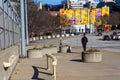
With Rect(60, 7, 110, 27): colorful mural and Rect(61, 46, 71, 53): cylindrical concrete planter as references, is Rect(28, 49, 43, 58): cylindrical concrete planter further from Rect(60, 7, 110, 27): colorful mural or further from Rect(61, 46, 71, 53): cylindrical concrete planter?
Rect(60, 7, 110, 27): colorful mural

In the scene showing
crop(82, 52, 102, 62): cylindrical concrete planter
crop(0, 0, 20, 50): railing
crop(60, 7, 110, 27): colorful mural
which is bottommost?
crop(82, 52, 102, 62): cylindrical concrete planter

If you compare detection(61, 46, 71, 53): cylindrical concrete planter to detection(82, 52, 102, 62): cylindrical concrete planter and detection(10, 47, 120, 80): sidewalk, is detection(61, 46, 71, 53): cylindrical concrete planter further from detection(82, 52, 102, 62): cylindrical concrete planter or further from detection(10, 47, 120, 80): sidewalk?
detection(10, 47, 120, 80): sidewalk

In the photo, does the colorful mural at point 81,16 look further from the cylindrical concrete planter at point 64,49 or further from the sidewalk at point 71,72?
the sidewalk at point 71,72

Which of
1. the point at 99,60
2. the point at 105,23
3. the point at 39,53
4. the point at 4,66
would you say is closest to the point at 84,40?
the point at 39,53

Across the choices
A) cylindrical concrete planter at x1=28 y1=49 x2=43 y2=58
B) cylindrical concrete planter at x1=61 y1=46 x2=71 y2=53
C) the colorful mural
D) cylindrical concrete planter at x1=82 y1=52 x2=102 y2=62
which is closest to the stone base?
cylindrical concrete planter at x1=28 y1=49 x2=43 y2=58

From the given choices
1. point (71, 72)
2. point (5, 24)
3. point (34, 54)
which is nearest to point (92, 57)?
point (71, 72)

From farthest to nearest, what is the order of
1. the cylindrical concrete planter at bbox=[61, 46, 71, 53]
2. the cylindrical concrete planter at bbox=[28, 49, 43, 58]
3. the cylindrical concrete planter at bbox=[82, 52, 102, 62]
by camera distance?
1. the cylindrical concrete planter at bbox=[61, 46, 71, 53]
2. the cylindrical concrete planter at bbox=[28, 49, 43, 58]
3. the cylindrical concrete planter at bbox=[82, 52, 102, 62]

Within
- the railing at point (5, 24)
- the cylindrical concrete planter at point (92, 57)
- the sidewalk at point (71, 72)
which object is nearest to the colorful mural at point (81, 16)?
the cylindrical concrete planter at point (92, 57)

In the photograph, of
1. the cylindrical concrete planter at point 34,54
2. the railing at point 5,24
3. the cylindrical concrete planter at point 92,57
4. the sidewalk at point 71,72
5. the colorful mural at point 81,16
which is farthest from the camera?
the colorful mural at point 81,16

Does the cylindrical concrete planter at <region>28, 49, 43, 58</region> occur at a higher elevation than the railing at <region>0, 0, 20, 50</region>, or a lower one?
lower

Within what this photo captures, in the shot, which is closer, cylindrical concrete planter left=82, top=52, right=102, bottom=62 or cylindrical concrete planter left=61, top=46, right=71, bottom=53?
cylindrical concrete planter left=82, top=52, right=102, bottom=62

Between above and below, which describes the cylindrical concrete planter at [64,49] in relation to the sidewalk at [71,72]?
above

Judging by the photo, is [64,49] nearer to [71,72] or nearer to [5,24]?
[71,72]

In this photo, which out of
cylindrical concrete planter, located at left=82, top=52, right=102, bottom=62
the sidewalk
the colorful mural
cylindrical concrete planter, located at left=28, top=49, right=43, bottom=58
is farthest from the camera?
the colorful mural
